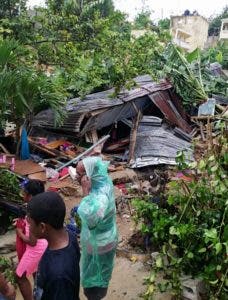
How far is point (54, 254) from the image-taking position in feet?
7.46

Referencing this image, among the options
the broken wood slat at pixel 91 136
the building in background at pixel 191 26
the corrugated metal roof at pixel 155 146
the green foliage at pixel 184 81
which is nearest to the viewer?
the corrugated metal roof at pixel 155 146

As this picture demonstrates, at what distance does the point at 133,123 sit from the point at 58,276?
30.5 feet

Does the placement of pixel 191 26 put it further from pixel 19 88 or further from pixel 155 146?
pixel 19 88

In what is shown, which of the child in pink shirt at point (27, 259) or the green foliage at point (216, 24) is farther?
the green foliage at point (216, 24)

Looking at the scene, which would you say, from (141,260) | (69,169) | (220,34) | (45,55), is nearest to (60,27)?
(45,55)

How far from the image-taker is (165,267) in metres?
3.36

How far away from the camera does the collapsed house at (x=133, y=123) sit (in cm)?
1014

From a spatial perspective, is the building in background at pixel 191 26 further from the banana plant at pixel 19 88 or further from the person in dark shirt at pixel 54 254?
the person in dark shirt at pixel 54 254

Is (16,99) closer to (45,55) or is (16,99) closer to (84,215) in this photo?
(45,55)

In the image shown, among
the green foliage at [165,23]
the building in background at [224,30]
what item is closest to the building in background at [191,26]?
the green foliage at [165,23]

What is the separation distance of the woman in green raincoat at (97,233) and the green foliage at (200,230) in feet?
1.43

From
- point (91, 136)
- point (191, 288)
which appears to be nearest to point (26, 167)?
point (91, 136)

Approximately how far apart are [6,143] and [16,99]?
2720 mm

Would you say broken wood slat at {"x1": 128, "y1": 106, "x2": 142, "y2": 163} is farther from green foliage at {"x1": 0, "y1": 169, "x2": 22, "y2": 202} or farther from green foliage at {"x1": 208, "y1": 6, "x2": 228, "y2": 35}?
green foliage at {"x1": 208, "y1": 6, "x2": 228, "y2": 35}
